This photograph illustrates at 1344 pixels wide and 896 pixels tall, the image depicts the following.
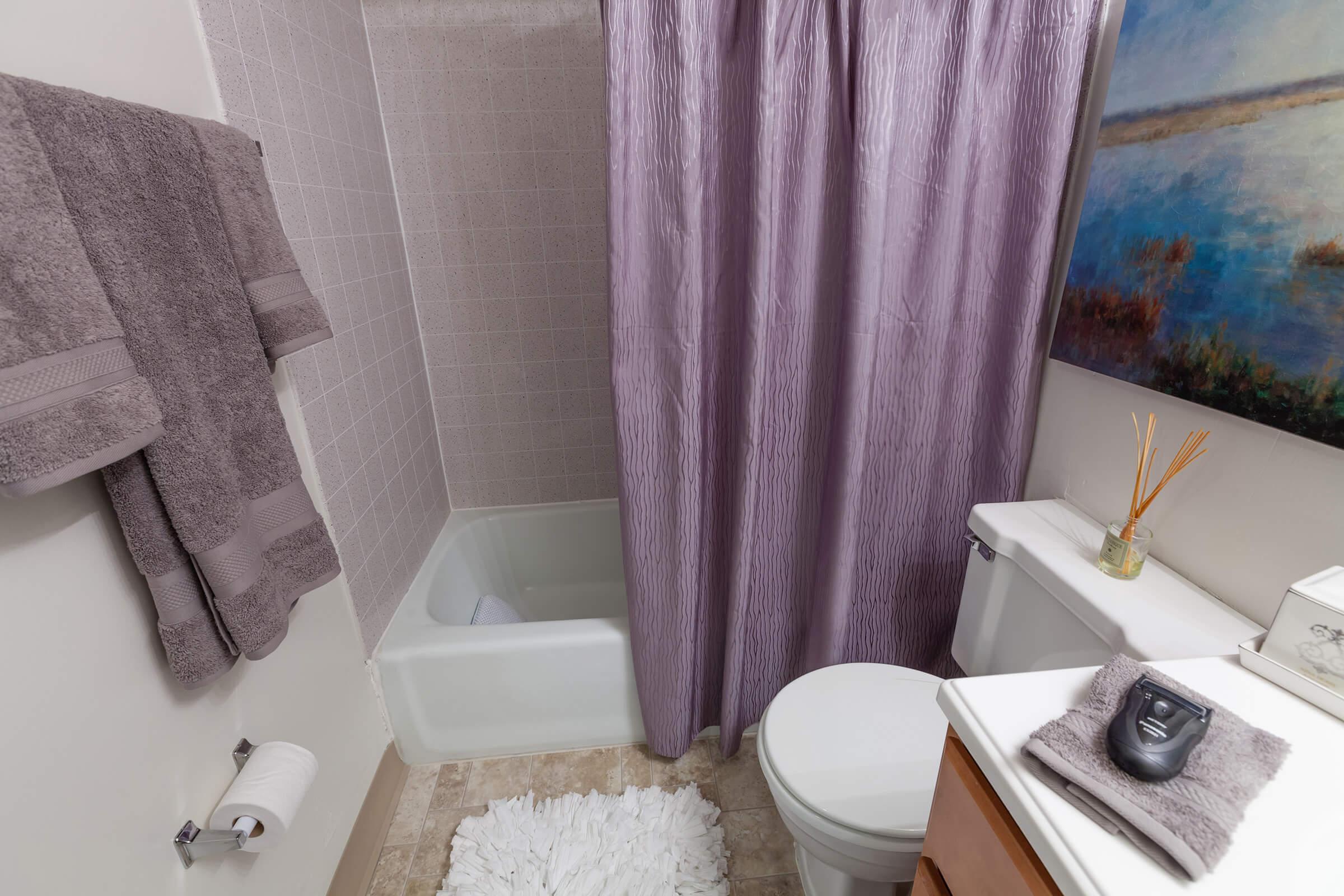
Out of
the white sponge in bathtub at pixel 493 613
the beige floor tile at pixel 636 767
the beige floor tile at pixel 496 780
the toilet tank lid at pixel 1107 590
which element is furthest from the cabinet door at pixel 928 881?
the white sponge in bathtub at pixel 493 613

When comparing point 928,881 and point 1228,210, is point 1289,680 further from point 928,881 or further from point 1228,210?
point 1228,210

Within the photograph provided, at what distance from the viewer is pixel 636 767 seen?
1592 millimetres

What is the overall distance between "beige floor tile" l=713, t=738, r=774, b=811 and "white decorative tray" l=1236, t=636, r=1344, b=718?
43.2 inches

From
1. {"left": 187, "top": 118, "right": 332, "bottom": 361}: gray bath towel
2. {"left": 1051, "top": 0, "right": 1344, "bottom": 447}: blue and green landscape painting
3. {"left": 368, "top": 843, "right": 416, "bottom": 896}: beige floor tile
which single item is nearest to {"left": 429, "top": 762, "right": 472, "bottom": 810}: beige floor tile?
{"left": 368, "top": 843, "right": 416, "bottom": 896}: beige floor tile

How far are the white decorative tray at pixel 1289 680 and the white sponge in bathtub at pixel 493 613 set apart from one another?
1.68m

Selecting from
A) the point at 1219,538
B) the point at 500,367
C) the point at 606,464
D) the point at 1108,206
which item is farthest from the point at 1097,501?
the point at 500,367

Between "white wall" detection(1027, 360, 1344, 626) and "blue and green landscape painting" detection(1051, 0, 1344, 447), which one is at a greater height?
"blue and green landscape painting" detection(1051, 0, 1344, 447)

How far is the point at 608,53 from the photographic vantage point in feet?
3.46

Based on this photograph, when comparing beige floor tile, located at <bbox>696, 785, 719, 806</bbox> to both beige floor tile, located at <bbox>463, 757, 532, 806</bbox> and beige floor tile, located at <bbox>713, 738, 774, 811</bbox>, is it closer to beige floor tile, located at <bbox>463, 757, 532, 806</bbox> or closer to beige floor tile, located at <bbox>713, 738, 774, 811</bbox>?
beige floor tile, located at <bbox>713, 738, 774, 811</bbox>

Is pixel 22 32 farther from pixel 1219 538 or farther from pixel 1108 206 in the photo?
pixel 1219 538

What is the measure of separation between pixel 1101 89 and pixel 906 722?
1.21 meters

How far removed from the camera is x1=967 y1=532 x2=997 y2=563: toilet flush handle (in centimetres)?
112

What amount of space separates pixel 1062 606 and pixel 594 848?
1.14 meters

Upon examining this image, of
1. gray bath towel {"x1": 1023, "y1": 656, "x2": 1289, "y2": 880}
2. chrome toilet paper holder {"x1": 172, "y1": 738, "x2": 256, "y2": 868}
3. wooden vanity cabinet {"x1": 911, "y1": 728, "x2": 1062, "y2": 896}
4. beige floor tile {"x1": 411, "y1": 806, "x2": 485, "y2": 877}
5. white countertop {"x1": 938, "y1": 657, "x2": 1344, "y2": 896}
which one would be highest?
gray bath towel {"x1": 1023, "y1": 656, "x2": 1289, "y2": 880}
